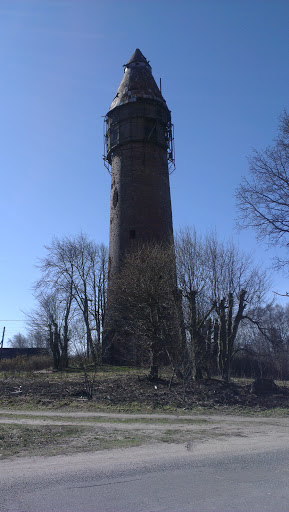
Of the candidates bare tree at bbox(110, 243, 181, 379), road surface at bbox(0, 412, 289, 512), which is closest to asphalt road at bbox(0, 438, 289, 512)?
road surface at bbox(0, 412, 289, 512)

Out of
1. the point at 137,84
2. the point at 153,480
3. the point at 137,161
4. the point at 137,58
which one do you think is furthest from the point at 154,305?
the point at 137,58

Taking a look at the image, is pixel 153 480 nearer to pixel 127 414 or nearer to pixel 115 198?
pixel 127 414

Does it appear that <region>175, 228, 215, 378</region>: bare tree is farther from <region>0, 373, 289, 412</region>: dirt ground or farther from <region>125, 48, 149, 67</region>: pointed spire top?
<region>125, 48, 149, 67</region>: pointed spire top

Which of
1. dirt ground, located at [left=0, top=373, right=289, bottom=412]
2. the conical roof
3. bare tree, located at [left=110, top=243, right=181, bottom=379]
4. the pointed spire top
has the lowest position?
dirt ground, located at [left=0, top=373, right=289, bottom=412]

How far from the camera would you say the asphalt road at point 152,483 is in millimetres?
4945

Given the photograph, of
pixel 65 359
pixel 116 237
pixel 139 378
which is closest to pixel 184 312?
pixel 139 378

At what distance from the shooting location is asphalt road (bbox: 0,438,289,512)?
4945 mm

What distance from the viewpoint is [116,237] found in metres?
29.7

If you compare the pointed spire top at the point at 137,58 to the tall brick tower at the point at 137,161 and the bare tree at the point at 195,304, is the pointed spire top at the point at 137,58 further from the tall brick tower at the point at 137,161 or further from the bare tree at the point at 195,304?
the bare tree at the point at 195,304

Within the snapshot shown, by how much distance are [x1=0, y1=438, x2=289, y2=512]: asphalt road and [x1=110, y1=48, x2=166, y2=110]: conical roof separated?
92.5 feet

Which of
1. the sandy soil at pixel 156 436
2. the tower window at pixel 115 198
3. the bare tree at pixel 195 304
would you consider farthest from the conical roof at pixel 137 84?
the sandy soil at pixel 156 436

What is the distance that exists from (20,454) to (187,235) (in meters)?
15.1

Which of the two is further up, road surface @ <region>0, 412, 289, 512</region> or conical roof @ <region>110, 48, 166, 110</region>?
conical roof @ <region>110, 48, 166, 110</region>

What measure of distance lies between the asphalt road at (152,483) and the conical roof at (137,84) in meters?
28.2
